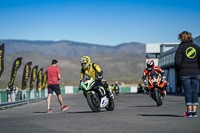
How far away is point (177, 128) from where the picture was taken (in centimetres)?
706

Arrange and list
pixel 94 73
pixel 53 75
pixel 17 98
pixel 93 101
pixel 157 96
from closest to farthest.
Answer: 1. pixel 93 101
2. pixel 94 73
3. pixel 53 75
4. pixel 157 96
5. pixel 17 98

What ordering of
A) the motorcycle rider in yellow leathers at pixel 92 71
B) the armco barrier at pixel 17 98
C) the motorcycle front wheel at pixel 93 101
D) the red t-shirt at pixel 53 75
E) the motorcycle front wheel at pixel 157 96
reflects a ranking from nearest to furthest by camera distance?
the motorcycle front wheel at pixel 93 101, the motorcycle rider in yellow leathers at pixel 92 71, the red t-shirt at pixel 53 75, the motorcycle front wheel at pixel 157 96, the armco barrier at pixel 17 98

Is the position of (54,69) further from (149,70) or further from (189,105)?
(189,105)

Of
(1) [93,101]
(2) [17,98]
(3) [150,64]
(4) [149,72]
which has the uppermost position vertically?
(3) [150,64]

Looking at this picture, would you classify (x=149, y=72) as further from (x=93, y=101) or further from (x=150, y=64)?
(x=93, y=101)

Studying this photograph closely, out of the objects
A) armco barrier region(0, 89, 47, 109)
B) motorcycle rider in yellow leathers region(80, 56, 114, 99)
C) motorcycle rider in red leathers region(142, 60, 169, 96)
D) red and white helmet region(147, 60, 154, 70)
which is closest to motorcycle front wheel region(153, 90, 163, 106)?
motorcycle rider in red leathers region(142, 60, 169, 96)

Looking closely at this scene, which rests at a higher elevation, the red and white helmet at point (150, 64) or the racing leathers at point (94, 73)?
the red and white helmet at point (150, 64)

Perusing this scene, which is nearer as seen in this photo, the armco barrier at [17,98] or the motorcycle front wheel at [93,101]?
the motorcycle front wheel at [93,101]

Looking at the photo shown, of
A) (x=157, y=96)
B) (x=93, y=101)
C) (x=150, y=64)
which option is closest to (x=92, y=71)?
(x=93, y=101)

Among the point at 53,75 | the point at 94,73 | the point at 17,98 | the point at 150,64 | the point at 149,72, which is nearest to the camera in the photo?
the point at 94,73

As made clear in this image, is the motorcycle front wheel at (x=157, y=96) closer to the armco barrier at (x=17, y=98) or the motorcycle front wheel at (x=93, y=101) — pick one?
the motorcycle front wheel at (x=93, y=101)

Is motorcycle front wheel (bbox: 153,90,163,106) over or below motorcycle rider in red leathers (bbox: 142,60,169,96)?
below

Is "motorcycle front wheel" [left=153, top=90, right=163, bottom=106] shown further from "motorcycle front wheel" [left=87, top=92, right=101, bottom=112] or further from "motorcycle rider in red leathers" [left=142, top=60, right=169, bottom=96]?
"motorcycle front wheel" [left=87, top=92, right=101, bottom=112]

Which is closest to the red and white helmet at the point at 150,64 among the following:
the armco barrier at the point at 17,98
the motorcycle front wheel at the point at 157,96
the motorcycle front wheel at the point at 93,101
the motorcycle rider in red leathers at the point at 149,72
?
the motorcycle rider in red leathers at the point at 149,72
